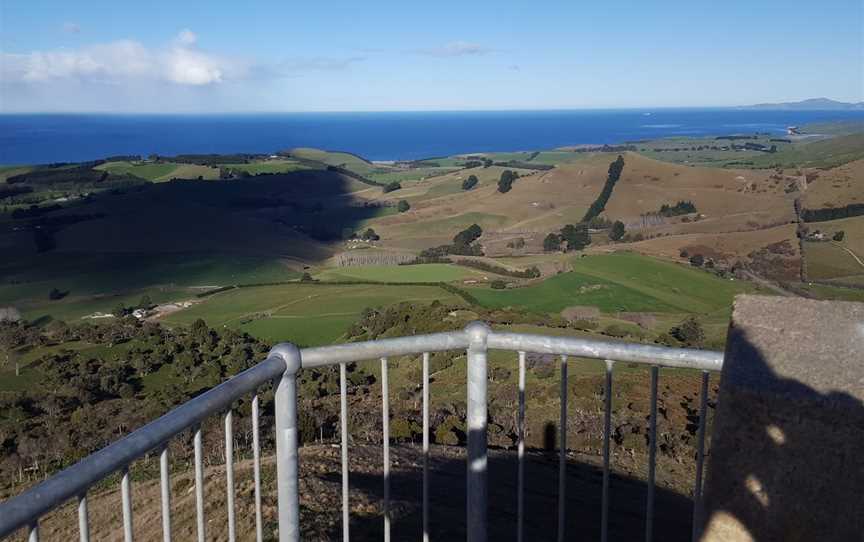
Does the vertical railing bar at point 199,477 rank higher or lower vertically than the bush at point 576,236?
higher

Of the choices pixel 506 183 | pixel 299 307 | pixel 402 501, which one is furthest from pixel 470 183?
pixel 402 501

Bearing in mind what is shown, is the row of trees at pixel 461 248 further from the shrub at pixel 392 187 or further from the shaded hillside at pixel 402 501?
the shaded hillside at pixel 402 501

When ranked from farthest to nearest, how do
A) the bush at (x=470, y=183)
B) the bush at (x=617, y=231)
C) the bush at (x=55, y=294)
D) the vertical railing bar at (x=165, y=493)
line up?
the bush at (x=470, y=183) < the bush at (x=617, y=231) < the bush at (x=55, y=294) < the vertical railing bar at (x=165, y=493)

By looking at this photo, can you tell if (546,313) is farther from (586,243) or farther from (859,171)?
(859,171)

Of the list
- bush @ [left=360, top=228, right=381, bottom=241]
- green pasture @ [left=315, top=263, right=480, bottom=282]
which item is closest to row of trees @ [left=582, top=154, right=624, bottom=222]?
bush @ [left=360, top=228, right=381, bottom=241]

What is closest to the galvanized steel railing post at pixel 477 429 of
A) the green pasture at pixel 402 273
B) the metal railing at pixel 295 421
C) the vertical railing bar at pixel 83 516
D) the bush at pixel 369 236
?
the metal railing at pixel 295 421

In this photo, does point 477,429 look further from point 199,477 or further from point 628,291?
point 628,291

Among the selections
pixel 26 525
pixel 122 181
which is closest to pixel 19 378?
pixel 26 525

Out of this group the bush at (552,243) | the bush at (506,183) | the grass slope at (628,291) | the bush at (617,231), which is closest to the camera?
the grass slope at (628,291)
